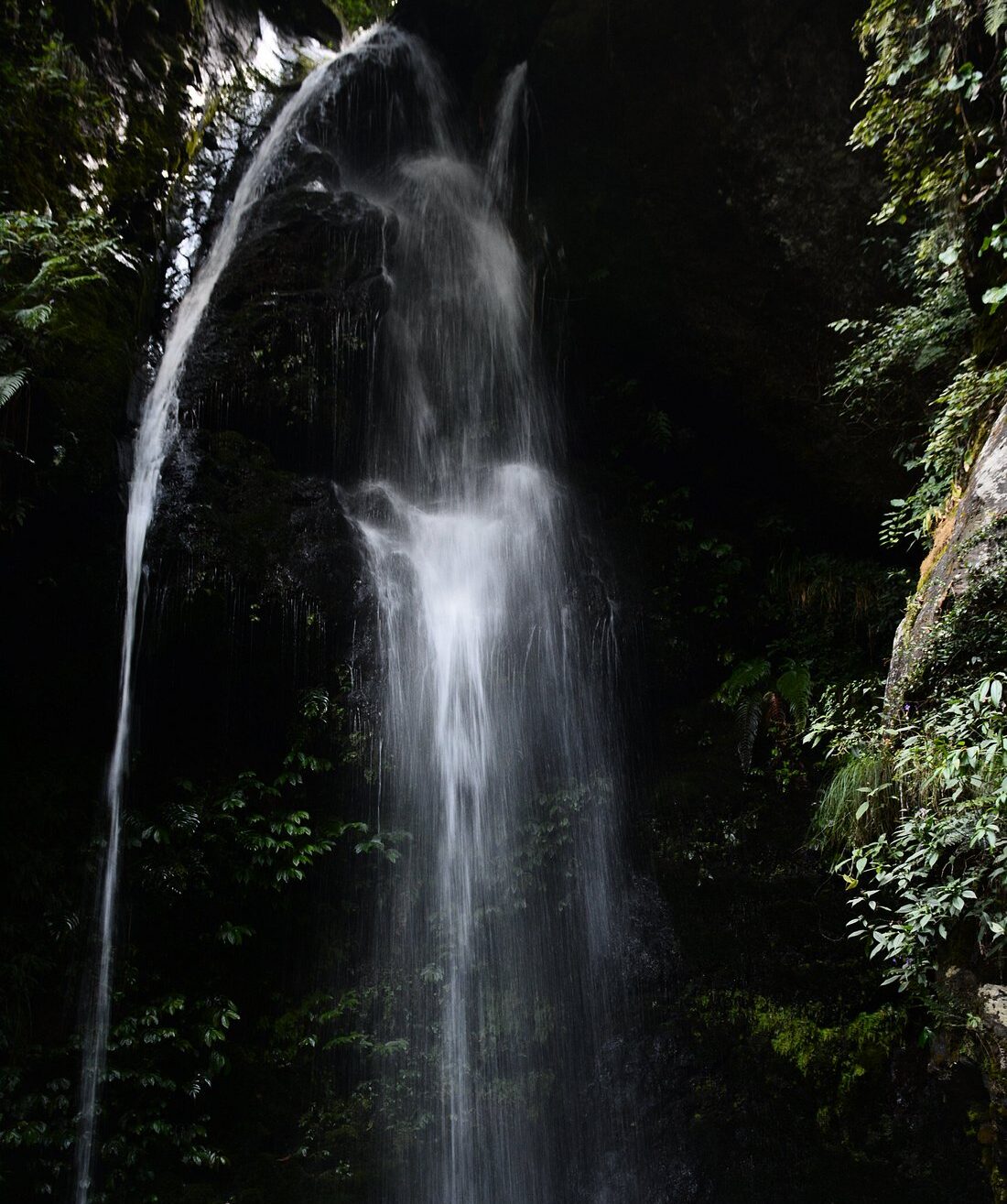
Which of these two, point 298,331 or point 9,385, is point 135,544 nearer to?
point 9,385

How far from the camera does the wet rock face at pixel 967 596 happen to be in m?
4.23

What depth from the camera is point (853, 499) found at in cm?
801

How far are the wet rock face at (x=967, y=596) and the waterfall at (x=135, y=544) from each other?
5.31 meters

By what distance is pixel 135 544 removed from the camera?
6.42 metres

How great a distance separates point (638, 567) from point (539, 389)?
8.42 ft

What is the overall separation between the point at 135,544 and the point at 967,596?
578 centimetres

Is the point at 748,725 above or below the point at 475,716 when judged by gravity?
below

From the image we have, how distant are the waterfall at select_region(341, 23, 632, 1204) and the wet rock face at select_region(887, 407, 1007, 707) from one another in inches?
105

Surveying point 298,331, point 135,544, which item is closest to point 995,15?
point 298,331

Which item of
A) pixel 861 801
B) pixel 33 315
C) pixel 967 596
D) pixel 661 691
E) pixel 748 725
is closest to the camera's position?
pixel 967 596

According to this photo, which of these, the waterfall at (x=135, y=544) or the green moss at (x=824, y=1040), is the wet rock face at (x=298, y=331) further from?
the green moss at (x=824, y=1040)

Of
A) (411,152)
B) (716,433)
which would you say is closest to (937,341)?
(716,433)

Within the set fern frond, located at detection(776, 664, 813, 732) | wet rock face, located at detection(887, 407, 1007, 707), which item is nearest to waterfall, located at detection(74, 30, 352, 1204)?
fern frond, located at detection(776, 664, 813, 732)

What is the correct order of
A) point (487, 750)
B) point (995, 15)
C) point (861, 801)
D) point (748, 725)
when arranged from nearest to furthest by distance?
point (861, 801)
point (995, 15)
point (748, 725)
point (487, 750)
